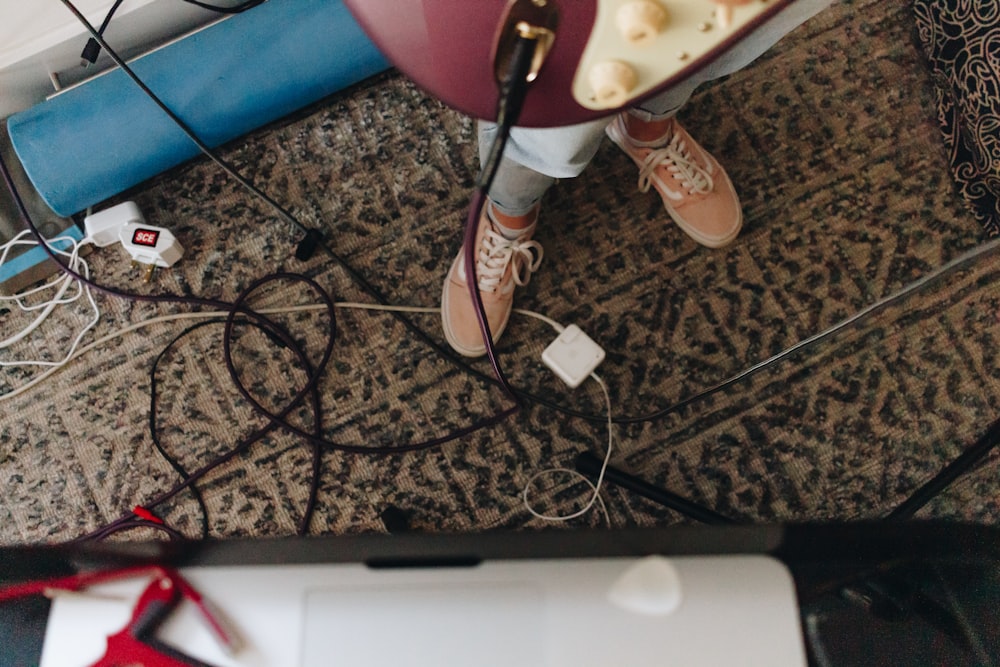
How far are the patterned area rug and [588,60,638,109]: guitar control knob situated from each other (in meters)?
0.56

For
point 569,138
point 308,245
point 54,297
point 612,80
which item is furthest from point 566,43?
point 54,297

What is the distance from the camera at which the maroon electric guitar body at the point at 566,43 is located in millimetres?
444

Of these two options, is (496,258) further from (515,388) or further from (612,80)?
(612,80)

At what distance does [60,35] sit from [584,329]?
87 centimetres

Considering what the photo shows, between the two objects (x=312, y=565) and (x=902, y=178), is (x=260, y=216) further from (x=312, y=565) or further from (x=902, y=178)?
(x=902, y=178)

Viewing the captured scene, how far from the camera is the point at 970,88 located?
97 centimetres

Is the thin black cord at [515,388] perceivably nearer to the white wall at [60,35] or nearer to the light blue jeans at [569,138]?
the white wall at [60,35]

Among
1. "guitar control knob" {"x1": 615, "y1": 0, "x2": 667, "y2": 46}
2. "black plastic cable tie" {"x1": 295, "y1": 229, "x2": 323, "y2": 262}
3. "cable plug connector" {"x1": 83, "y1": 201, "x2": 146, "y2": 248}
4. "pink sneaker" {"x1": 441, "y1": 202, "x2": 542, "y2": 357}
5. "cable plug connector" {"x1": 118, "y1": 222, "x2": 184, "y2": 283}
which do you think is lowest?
"guitar control knob" {"x1": 615, "y1": 0, "x2": 667, "y2": 46}

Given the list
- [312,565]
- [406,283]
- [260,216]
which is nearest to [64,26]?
[260,216]

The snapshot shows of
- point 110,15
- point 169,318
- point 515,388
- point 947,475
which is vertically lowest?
point 947,475

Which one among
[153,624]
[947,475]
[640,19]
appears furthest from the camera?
[947,475]

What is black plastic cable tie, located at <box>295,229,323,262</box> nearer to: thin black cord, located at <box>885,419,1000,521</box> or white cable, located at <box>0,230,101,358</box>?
white cable, located at <box>0,230,101,358</box>

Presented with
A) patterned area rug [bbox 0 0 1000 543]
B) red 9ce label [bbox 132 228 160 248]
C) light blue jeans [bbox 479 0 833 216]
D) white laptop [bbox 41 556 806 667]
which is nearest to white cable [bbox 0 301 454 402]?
patterned area rug [bbox 0 0 1000 543]

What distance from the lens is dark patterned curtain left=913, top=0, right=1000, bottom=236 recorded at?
93 centimetres
